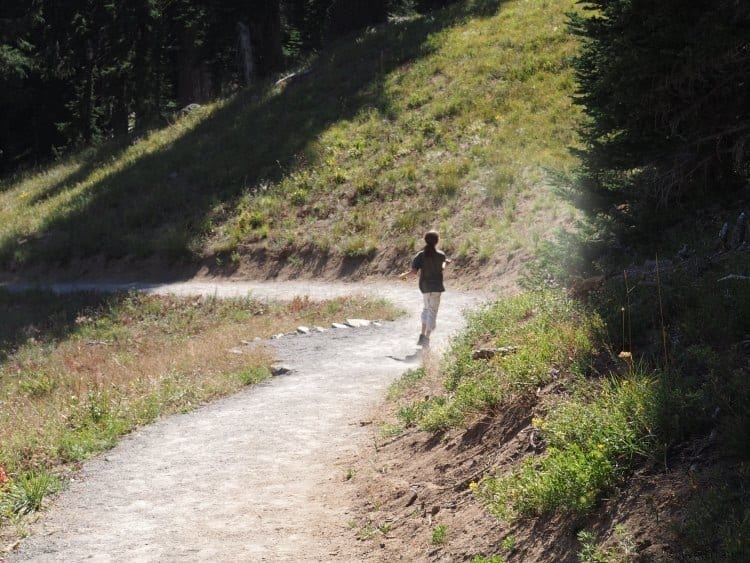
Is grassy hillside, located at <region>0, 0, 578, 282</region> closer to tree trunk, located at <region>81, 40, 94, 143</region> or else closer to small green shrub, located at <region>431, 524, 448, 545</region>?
tree trunk, located at <region>81, 40, 94, 143</region>

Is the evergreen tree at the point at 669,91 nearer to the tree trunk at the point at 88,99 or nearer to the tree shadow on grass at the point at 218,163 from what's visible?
the tree shadow on grass at the point at 218,163

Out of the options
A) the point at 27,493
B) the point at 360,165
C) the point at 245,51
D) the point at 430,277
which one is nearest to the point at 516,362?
the point at 27,493

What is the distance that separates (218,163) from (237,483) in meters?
22.4

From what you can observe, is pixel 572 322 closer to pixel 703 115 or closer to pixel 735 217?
pixel 735 217

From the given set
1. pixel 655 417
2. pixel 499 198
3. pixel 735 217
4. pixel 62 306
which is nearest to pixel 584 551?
pixel 655 417

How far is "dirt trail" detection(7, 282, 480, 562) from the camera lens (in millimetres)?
6250

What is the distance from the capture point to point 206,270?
24.3m

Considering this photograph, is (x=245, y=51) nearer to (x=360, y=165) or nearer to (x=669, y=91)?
(x=360, y=165)

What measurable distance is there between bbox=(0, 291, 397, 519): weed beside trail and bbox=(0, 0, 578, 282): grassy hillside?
13.1 ft

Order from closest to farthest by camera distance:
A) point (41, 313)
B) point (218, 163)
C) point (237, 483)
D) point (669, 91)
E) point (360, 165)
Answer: point (237, 483) < point (669, 91) < point (41, 313) < point (360, 165) < point (218, 163)

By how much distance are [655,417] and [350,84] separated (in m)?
27.1

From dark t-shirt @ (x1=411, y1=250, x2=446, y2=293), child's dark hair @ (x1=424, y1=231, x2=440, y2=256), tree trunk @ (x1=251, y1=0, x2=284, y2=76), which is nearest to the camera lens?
child's dark hair @ (x1=424, y1=231, x2=440, y2=256)

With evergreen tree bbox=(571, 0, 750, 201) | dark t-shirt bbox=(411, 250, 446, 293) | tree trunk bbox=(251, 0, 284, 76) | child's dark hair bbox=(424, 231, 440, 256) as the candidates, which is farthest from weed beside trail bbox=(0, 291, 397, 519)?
tree trunk bbox=(251, 0, 284, 76)

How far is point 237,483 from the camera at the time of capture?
7590 mm
